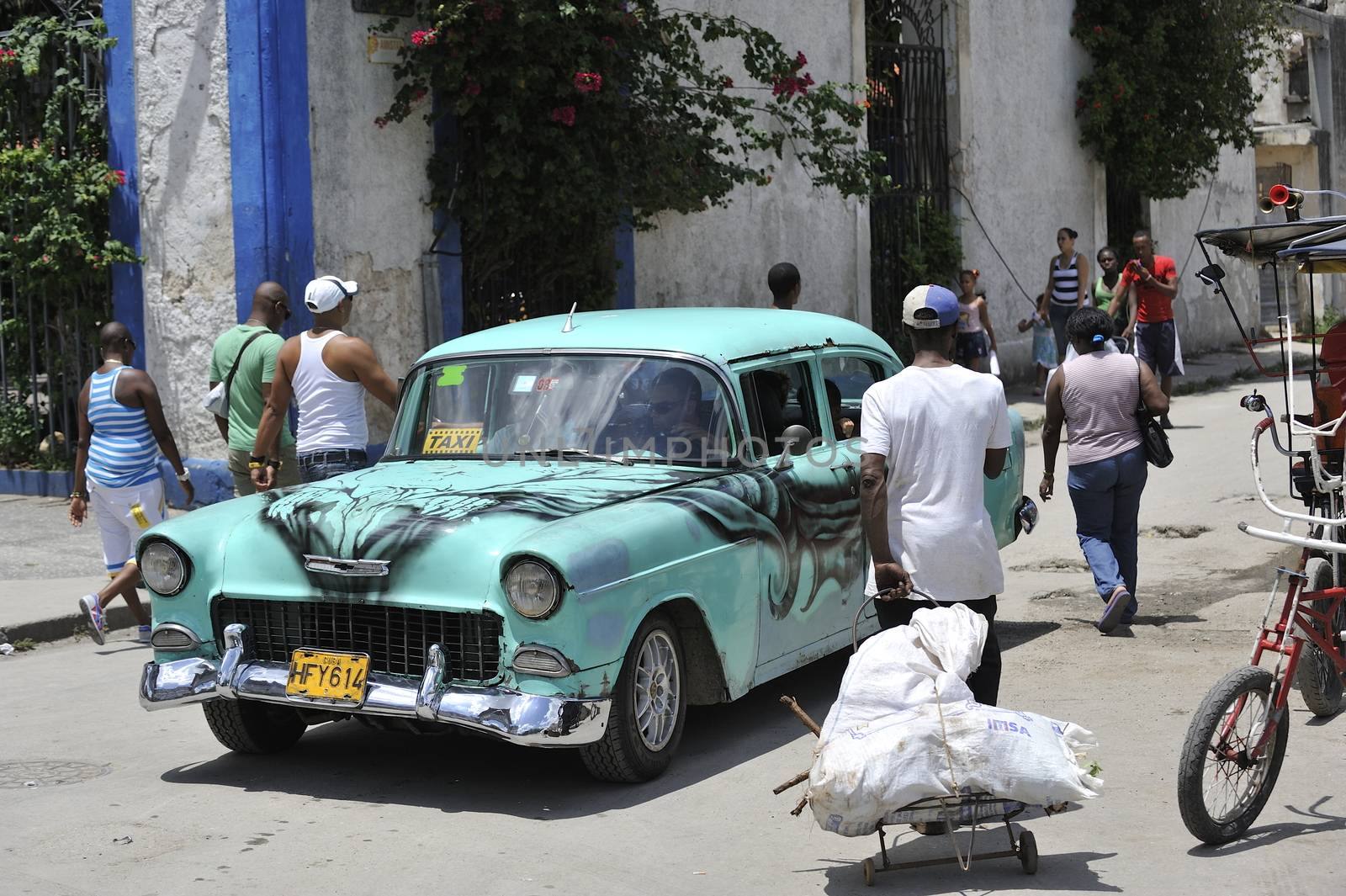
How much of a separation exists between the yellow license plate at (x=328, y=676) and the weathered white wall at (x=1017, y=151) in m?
13.6

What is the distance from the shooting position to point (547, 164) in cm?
1204

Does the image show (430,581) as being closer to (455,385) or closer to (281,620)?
(281,620)

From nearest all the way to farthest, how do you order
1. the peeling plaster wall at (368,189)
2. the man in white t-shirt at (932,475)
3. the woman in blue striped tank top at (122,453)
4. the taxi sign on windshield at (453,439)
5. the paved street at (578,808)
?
the paved street at (578,808) < the man in white t-shirt at (932,475) < the taxi sign on windshield at (453,439) < the woman in blue striped tank top at (122,453) < the peeling plaster wall at (368,189)

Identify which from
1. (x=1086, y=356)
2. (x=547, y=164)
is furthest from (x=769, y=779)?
(x=547, y=164)

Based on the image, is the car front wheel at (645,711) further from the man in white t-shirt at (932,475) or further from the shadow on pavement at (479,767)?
the man in white t-shirt at (932,475)

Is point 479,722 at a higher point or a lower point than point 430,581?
lower

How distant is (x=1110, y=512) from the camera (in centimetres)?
792

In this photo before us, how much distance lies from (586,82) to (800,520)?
622 centimetres

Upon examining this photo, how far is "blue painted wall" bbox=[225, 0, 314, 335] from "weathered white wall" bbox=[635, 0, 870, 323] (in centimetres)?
377

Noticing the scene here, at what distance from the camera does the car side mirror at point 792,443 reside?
21.2 ft

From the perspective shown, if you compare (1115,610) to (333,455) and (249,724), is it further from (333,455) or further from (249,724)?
(249,724)

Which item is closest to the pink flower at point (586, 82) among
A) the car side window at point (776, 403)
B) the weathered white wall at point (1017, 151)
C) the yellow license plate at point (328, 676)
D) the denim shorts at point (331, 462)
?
the denim shorts at point (331, 462)

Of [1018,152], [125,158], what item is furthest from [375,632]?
[1018,152]

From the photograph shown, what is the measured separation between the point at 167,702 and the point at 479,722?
51.3 inches
